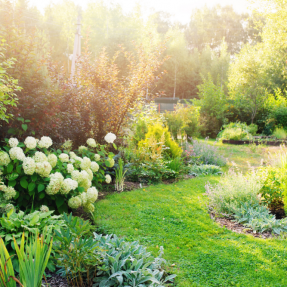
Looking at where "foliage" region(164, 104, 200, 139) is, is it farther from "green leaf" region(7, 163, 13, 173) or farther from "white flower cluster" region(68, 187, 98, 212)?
"green leaf" region(7, 163, 13, 173)

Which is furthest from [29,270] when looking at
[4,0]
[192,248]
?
[4,0]

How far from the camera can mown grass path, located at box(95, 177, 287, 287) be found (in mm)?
2279

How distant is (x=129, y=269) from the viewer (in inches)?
79.7

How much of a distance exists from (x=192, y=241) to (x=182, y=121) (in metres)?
7.12

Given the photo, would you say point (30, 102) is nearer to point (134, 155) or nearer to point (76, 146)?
point (76, 146)

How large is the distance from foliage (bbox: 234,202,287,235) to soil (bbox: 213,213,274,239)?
5cm

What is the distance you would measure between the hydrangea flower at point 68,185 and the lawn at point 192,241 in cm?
62

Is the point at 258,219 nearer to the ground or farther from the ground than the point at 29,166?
nearer to the ground

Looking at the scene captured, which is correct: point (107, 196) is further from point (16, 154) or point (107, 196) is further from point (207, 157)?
point (207, 157)

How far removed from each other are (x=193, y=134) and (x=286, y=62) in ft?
30.5

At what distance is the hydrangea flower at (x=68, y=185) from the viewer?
279cm

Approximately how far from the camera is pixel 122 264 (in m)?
2.00

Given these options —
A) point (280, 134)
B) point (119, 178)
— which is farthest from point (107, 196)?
point (280, 134)

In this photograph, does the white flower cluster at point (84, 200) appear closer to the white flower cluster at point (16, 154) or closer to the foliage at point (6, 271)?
the white flower cluster at point (16, 154)
